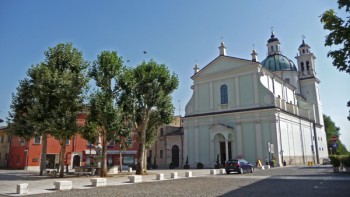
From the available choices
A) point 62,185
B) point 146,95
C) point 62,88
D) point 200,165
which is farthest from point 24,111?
point 200,165

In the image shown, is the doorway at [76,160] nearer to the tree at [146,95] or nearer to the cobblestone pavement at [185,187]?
the tree at [146,95]

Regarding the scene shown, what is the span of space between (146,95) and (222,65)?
764 inches

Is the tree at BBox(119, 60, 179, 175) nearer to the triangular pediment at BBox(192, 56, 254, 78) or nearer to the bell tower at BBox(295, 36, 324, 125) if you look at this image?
the triangular pediment at BBox(192, 56, 254, 78)

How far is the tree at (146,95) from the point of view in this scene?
83.3ft

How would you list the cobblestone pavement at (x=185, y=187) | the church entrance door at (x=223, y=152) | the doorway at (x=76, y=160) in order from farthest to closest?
1. the doorway at (x=76, y=160)
2. the church entrance door at (x=223, y=152)
3. the cobblestone pavement at (x=185, y=187)

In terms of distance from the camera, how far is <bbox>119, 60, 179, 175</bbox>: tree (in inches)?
1000

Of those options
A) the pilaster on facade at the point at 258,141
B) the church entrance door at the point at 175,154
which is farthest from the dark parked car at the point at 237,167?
the church entrance door at the point at 175,154

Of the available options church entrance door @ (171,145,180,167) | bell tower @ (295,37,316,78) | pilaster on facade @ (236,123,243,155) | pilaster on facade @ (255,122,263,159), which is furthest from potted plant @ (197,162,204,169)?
bell tower @ (295,37,316,78)

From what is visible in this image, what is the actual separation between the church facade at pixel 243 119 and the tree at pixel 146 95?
549 inches

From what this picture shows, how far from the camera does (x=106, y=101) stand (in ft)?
76.6

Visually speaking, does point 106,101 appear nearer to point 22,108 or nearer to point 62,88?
point 62,88

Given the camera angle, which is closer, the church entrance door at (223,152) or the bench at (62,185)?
the bench at (62,185)

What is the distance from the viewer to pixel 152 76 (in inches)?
1039

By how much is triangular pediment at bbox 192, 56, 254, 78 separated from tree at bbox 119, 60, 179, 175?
16042 mm
